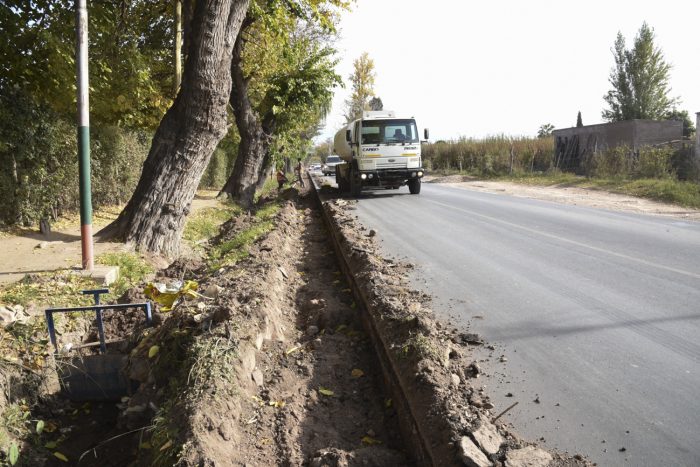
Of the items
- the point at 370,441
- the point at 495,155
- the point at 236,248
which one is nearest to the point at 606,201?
→ the point at 236,248

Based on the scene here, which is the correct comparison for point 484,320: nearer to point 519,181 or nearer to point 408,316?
point 408,316

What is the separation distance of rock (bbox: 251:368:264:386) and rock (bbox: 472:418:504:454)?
188 cm

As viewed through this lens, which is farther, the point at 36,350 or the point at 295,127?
the point at 295,127

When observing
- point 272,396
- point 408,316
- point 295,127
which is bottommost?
point 272,396

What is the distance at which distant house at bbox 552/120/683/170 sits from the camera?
1256 inches

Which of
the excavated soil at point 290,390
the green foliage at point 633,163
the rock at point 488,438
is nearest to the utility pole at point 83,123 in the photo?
the excavated soil at point 290,390

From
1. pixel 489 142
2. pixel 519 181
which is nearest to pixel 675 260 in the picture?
pixel 519 181

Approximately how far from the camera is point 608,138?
110ft

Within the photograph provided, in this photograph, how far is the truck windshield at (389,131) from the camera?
65.5ft

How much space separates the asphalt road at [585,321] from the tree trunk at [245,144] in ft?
30.1

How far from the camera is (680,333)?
17.0 ft

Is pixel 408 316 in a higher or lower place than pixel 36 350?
higher

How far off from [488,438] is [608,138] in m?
34.3

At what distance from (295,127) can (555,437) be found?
19285 mm
